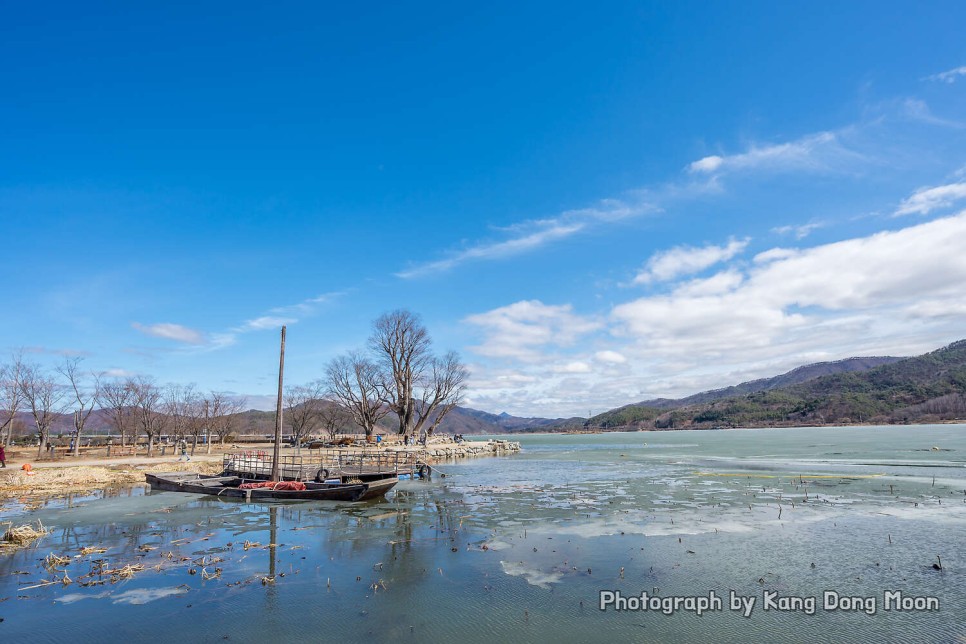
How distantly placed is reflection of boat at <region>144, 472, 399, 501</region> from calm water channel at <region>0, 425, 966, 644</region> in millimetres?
703

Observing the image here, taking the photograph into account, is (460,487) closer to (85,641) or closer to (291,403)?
(85,641)

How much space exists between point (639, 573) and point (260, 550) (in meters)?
10.1

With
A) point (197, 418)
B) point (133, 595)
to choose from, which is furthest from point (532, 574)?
point (197, 418)

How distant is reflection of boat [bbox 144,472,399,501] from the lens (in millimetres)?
21484

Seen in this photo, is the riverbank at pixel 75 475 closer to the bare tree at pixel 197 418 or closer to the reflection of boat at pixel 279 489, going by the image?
the reflection of boat at pixel 279 489

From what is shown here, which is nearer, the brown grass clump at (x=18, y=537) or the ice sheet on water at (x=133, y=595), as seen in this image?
the ice sheet on water at (x=133, y=595)

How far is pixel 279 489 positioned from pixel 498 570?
47.9ft

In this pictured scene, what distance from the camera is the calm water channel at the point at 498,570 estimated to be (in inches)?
338

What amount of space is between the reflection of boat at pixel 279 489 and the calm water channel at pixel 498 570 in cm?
70

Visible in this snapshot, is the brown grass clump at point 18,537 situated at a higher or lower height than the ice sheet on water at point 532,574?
higher

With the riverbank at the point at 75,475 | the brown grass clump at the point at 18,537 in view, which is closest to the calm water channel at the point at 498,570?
the brown grass clump at the point at 18,537

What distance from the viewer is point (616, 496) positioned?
22.6 m

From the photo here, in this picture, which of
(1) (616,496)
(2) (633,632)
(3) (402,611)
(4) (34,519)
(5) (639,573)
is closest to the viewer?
(2) (633,632)

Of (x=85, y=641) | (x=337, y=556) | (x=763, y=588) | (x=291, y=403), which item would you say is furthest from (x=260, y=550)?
(x=291, y=403)
